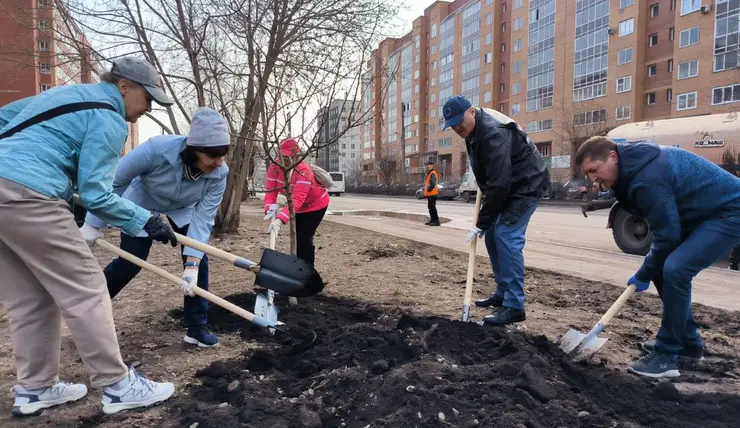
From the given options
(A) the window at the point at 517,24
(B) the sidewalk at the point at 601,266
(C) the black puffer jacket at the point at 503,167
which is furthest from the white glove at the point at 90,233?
(A) the window at the point at 517,24

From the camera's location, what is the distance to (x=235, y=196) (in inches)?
385

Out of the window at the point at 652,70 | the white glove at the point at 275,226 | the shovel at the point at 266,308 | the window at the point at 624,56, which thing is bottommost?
the shovel at the point at 266,308

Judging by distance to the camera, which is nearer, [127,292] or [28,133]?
[28,133]

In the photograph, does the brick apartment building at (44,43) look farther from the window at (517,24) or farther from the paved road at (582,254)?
the window at (517,24)

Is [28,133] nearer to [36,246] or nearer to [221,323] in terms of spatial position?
[36,246]

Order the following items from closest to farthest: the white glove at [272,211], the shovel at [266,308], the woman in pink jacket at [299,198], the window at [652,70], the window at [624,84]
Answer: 1. the shovel at [266,308]
2. the woman in pink jacket at [299,198]
3. the white glove at [272,211]
4. the window at [652,70]
5. the window at [624,84]

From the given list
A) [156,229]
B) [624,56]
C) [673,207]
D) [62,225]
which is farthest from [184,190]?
[624,56]

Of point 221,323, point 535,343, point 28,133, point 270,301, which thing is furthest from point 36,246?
point 535,343

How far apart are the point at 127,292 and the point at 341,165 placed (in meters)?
87.7

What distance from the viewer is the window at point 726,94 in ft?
111

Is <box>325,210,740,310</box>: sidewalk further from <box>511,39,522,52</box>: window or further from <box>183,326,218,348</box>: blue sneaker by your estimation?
<box>511,39,522,52</box>: window

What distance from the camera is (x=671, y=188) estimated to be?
2.94 metres

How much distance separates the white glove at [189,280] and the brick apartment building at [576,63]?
2063 cm

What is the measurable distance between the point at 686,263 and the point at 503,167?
1359 mm
